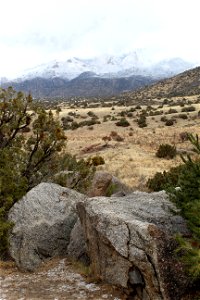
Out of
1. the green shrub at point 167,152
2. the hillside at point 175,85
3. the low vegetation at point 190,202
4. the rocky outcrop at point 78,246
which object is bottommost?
the green shrub at point 167,152

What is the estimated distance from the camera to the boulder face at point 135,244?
7016 mm

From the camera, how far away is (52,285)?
854 centimetres

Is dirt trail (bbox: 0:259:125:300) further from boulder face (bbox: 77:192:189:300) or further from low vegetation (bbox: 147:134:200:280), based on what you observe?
low vegetation (bbox: 147:134:200:280)

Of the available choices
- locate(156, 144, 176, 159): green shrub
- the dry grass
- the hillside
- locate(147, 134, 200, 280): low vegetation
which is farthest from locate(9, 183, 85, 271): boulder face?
the hillside

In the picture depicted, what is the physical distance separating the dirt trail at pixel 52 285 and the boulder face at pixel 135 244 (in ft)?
0.94

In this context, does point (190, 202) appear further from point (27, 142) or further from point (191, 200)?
point (27, 142)

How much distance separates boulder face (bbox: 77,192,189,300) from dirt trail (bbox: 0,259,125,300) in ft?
0.94

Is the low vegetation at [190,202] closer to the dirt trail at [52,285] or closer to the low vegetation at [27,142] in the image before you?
the dirt trail at [52,285]

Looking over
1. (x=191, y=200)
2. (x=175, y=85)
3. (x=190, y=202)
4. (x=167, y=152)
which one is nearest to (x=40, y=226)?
(x=191, y=200)

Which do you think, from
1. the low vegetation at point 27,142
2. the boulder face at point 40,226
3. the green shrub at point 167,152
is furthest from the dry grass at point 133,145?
the boulder face at point 40,226

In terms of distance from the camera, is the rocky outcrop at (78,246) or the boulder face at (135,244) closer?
the boulder face at (135,244)

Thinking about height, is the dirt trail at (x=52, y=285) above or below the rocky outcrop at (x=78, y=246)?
below

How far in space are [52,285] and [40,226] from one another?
1.67 meters

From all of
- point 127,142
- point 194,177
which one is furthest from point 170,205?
point 127,142
